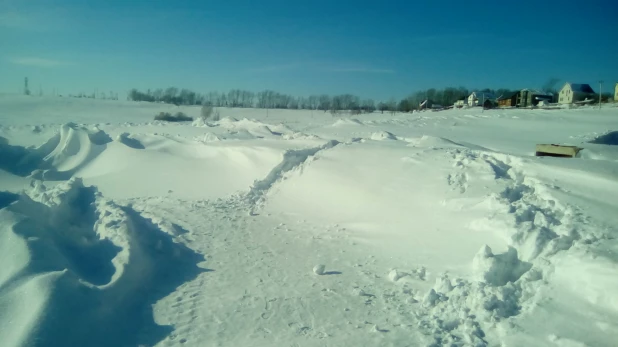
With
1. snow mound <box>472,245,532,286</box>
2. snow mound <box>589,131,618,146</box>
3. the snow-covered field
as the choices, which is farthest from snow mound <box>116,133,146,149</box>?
snow mound <box>589,131,618,146</box>

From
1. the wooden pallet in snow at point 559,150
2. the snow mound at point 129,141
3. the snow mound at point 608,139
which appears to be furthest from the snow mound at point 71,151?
the snow mound at point 608,139

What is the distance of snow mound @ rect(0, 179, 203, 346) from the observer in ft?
13.2

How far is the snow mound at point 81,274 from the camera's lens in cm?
402

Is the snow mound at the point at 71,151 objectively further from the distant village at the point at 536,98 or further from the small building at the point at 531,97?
the small building at the point at 531,97

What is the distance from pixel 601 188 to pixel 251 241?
5571 millimetres

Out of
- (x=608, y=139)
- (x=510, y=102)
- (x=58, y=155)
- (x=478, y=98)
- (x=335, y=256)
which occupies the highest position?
(x=478, y=98)

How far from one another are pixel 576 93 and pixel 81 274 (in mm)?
54031

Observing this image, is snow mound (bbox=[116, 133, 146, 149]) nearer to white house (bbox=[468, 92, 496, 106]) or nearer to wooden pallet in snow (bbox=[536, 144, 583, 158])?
wooden pallet in snow (bbox=[536, 144, 583, 158])

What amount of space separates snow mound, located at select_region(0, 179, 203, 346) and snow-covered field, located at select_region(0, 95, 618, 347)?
0.02m

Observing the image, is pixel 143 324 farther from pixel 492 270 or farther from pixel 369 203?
pixel 369 203

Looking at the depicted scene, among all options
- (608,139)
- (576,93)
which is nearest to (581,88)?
(576,93)

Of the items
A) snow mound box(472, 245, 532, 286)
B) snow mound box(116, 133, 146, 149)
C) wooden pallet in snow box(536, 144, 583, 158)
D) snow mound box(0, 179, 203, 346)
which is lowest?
snow mound box(0, 179, 203, 346)

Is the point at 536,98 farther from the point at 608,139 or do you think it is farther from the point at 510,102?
the point at 608,139

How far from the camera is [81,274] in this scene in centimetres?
543
